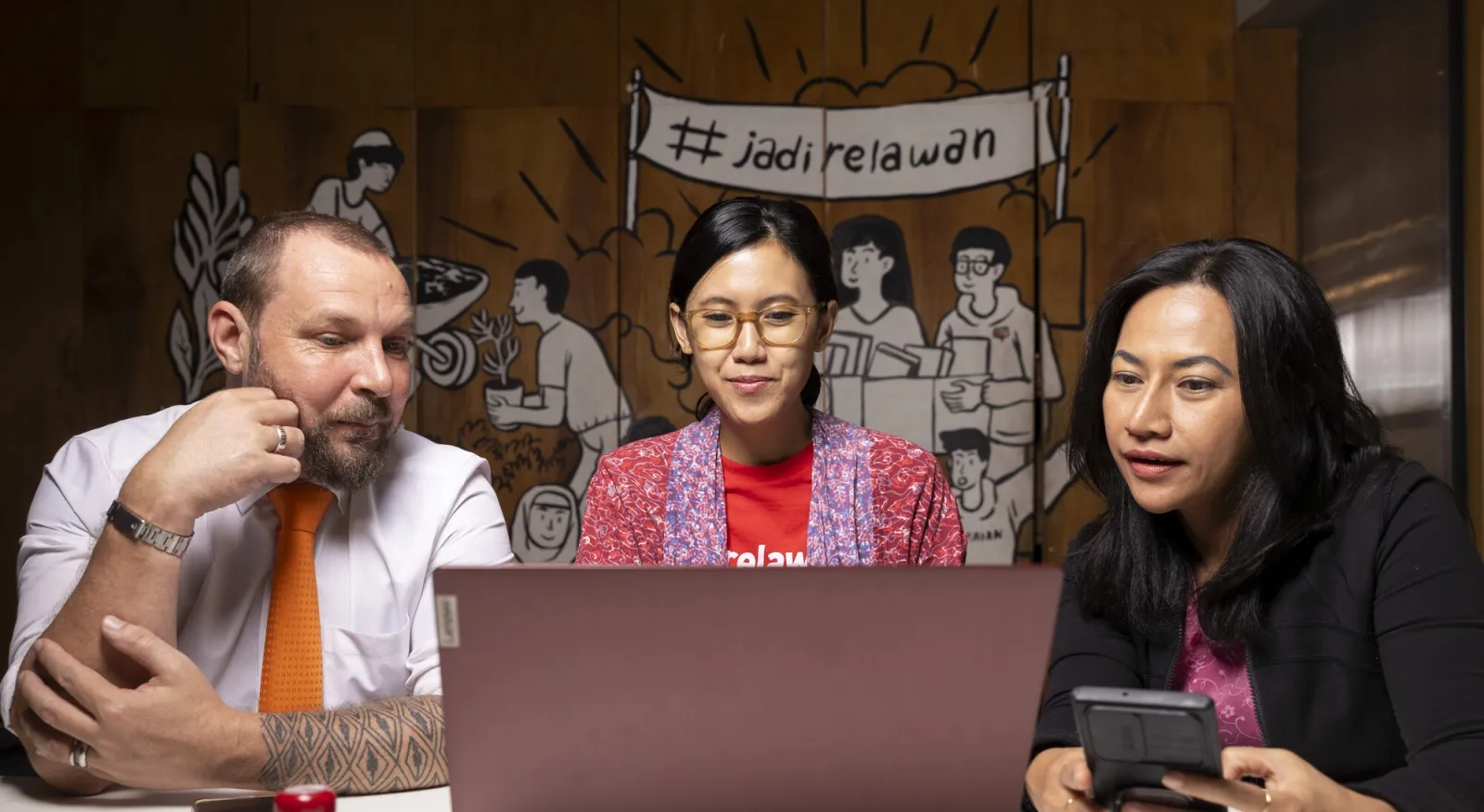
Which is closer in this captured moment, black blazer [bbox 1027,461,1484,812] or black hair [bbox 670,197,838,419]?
black blazer [bbox 1027,461,1484,812]

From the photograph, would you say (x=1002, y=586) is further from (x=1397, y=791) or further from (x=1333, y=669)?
(x=1333, y=669)

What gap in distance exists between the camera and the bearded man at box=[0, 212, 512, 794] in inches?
57.5

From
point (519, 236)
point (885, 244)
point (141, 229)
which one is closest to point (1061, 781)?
point (885, 244)

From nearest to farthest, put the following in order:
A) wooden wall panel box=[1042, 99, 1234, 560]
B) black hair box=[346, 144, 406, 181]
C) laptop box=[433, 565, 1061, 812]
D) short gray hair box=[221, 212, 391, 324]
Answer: laptop box=[433, 565, 1061, 812], short gray hair box=[221, 212, 391, 324], wooden wall panel box=[1042, 99, 1234, 560], black hair box=[346, 144, 406, 181]

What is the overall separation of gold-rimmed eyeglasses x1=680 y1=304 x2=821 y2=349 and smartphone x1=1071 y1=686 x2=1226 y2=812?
3.63ft

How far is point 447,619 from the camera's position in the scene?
95 cm

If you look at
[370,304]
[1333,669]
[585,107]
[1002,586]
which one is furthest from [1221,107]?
[1002,586]

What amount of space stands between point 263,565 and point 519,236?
2640 mm

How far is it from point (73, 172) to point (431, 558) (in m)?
3.29

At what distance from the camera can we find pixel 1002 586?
0.93 metres

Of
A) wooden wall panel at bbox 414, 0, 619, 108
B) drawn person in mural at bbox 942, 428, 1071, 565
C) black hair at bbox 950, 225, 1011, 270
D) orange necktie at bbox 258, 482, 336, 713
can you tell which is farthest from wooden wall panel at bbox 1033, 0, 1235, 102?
orange necktie at bbox 258, 482, 336, 713

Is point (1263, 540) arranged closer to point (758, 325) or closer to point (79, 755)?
point (758, 325)

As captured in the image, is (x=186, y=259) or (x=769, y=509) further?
(x=186, y=259)

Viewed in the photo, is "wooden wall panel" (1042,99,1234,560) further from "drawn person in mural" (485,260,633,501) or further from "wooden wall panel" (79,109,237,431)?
"wooden wall panel" (79,109,237,431)
